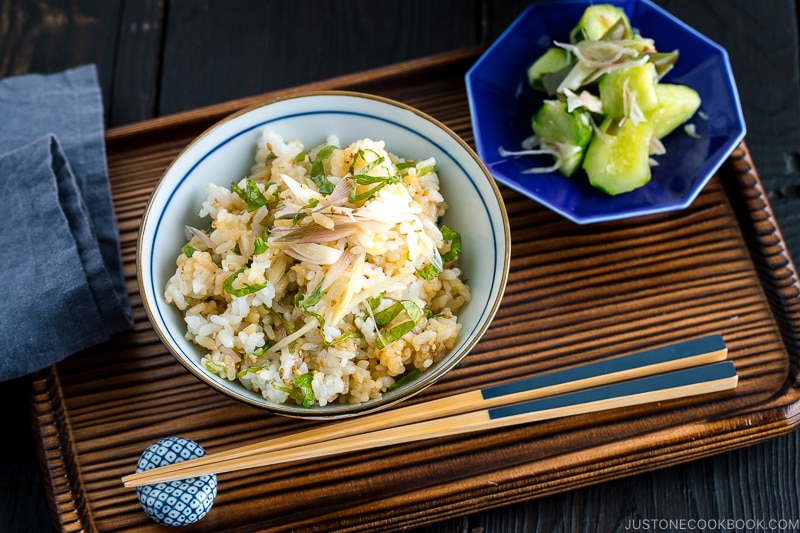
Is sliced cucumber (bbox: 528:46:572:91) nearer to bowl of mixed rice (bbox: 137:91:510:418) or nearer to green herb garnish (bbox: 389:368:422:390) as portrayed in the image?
bowl of mixed rice (bbox: 137:91:510:418)

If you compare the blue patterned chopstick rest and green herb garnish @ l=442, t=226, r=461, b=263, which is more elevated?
green herb garnish @ l=442, t=226, r=461, b=263

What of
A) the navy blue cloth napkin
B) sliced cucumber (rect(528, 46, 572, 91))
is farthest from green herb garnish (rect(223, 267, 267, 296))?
sliced cucumber (rect(528, 46, 572, 91))

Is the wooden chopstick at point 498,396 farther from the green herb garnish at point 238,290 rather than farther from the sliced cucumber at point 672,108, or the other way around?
the sliced cucumber at point 672,108

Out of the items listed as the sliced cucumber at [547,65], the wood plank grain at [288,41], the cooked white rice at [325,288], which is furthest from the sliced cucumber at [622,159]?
the wood plank grain at [288,41]

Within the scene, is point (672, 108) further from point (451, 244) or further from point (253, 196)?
point (253, 196)

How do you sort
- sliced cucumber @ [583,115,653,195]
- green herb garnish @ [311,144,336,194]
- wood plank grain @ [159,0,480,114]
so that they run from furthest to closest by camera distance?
wood plank grain @ [159,0,480,114]
sliced cucumber @ [583,115,653,195]
green herb garnish @ [311,144,336,194]

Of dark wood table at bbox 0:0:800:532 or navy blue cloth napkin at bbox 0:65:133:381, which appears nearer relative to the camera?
navy blue cloth napkin at bbox 0:65:133:381
